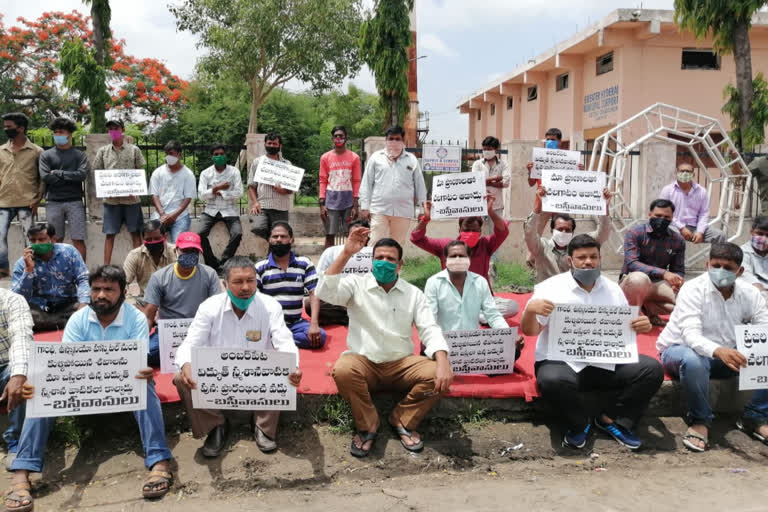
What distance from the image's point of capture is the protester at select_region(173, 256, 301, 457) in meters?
4.25

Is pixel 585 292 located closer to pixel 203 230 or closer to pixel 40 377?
pixel 40 377

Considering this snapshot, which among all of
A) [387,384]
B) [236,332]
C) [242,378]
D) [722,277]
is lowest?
[387,384]

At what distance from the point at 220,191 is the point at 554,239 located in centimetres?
438

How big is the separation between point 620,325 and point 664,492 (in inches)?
43.2

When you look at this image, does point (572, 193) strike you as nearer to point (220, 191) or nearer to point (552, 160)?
point (552, 160)

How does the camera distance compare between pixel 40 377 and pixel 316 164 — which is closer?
pixel 40 377

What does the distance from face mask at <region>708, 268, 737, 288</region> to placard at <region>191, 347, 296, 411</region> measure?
120 inches

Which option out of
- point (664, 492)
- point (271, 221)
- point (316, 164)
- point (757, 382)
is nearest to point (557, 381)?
point (664, 492)

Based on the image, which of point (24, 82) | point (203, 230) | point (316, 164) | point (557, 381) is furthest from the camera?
point (24, 82)

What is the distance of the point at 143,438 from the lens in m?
4.07

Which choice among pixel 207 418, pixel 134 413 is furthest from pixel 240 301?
pixel 134 413

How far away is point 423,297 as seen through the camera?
461 centimetres

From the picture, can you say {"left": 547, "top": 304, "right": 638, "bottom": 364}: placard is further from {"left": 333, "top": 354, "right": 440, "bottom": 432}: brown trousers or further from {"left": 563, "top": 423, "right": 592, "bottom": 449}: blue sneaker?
{"left": 333, "top": 354, "right": 440, "bottom": 432}: brown trousers

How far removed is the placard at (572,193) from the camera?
662 centimetres
